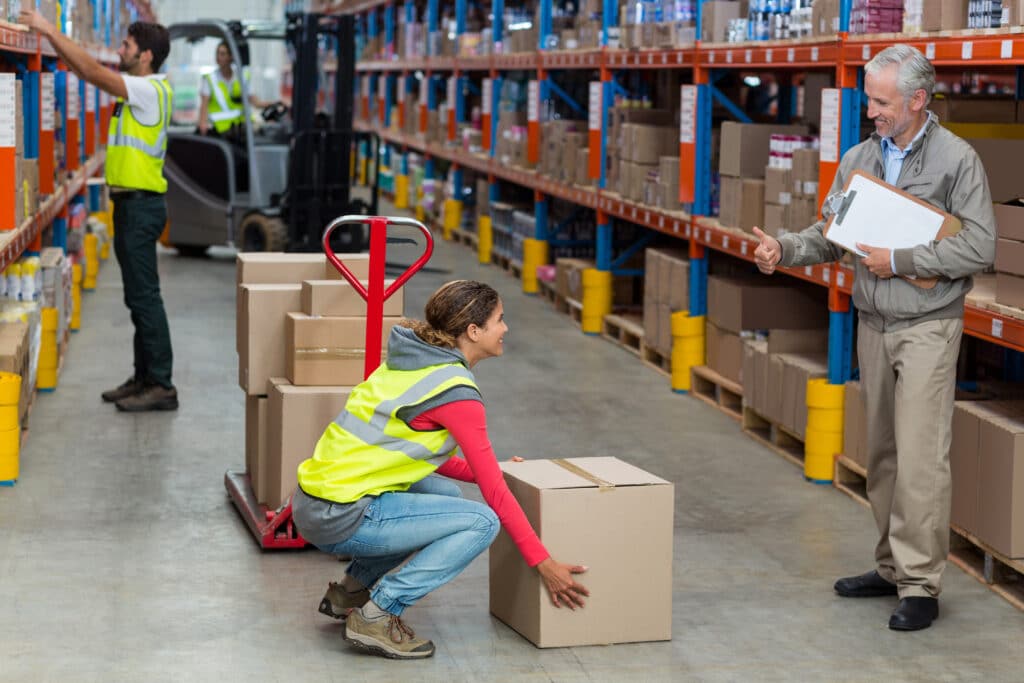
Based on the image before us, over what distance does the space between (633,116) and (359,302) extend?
5.21 m

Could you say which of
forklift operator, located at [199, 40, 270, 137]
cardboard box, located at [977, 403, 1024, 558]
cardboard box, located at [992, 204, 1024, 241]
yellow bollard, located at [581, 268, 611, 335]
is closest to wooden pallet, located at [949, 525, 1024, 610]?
cardboard box, located at [977, 403, 1024, 558]

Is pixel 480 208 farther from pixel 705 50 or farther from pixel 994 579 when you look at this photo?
pixel 994 579

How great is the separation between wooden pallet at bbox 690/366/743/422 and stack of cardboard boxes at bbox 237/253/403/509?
296 centimetres

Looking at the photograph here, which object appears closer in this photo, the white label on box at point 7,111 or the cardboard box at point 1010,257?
the cardboard box at point 1010,257

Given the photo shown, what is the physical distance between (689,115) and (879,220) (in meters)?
4.28

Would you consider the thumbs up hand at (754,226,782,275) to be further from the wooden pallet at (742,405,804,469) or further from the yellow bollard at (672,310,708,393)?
the yellow bollard at (672,310,708,393)

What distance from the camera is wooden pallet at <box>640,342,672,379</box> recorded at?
9562 millimetres

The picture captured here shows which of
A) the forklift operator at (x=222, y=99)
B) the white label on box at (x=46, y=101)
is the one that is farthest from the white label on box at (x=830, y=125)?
the forklift operator at (x=222, y=99)

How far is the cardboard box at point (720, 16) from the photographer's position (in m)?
8.52

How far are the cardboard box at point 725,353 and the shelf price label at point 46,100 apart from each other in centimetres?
412

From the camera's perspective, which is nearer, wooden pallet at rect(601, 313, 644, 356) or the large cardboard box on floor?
the large cardboard box on floor

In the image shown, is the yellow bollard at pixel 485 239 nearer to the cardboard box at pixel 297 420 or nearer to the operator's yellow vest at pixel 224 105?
the operator's yellow vest at pixel 224 105

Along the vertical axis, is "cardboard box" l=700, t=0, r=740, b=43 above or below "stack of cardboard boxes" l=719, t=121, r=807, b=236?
above

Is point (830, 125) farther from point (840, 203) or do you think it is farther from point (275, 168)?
point (275, 168)
